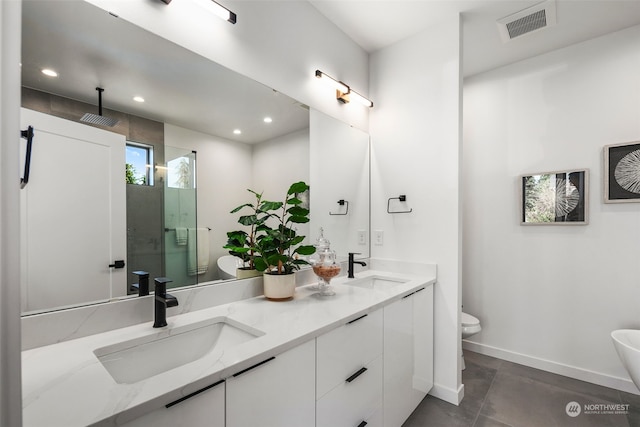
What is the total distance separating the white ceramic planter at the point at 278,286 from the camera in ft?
4.87

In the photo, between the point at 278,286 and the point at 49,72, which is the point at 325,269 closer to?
the point at 278,286

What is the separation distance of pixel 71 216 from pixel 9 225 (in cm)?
86

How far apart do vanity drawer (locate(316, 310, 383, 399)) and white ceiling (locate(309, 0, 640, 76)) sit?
6.50 feet

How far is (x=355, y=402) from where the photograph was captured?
131cm

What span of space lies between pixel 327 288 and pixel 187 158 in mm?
1020

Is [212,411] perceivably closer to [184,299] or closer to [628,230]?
[184,299]

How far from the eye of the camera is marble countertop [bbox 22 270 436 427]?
0.65m

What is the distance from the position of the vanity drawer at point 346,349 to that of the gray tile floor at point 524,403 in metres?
0.79

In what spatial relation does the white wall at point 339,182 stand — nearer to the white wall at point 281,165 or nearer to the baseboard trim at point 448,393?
the white wall at point 281,165

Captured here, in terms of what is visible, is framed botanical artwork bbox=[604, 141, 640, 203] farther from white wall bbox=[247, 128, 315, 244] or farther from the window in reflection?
the window in reflection

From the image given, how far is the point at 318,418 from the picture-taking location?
43.5 inches

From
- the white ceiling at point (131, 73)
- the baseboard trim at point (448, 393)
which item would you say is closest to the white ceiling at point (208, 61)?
the white ceiling at point (131, 73)

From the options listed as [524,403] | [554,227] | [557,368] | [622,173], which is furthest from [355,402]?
[622,173]

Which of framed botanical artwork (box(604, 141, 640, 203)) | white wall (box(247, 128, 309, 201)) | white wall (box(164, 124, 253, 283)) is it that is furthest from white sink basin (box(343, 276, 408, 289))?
framed botanical artwork (box(604, 141, 640, 203))
